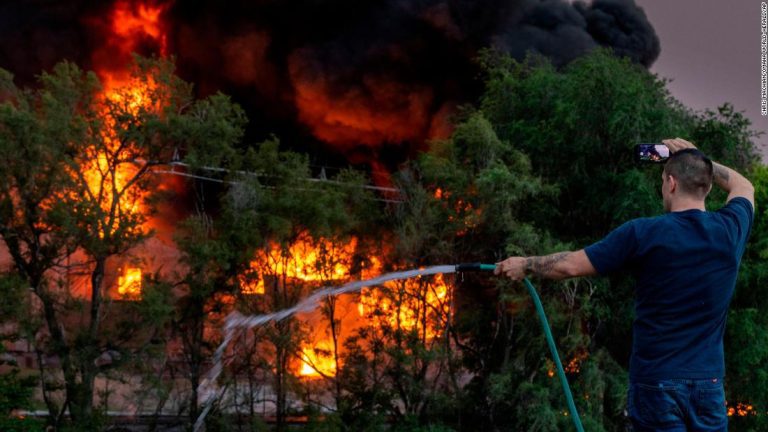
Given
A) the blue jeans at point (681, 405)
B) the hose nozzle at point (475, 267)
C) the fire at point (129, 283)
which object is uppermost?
the fire at point (129, 283)

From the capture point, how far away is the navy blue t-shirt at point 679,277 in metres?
3.93

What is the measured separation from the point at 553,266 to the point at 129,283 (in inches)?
553

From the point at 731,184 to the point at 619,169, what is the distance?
519 inches

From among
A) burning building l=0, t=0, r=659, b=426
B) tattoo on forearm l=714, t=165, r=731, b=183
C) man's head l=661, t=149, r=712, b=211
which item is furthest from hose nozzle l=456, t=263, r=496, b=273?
burning building l=0, t=0, r=659, b=426

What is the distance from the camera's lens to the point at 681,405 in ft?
12.9

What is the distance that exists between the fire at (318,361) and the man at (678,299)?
13.8m

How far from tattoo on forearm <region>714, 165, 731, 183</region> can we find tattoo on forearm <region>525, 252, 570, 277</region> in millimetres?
1101

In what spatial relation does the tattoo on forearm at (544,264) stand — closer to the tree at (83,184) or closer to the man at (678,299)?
the man at (678,299)

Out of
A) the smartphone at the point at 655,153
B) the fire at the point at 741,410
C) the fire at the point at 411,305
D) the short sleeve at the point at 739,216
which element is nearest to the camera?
the short sleeve at the point at 739,216

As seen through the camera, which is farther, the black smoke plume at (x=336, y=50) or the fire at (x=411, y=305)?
the black smoke plume at (x=336, y=50)

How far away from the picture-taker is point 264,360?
17016mm

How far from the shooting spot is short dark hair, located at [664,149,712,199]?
13.4 ft

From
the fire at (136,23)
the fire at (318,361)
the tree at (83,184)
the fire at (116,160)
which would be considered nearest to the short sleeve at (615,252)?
the tree at (83,184)

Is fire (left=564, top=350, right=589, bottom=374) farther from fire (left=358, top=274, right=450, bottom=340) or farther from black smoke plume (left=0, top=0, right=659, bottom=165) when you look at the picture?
black smoke plume (left=0, top=0, right=659, bottom=165)
